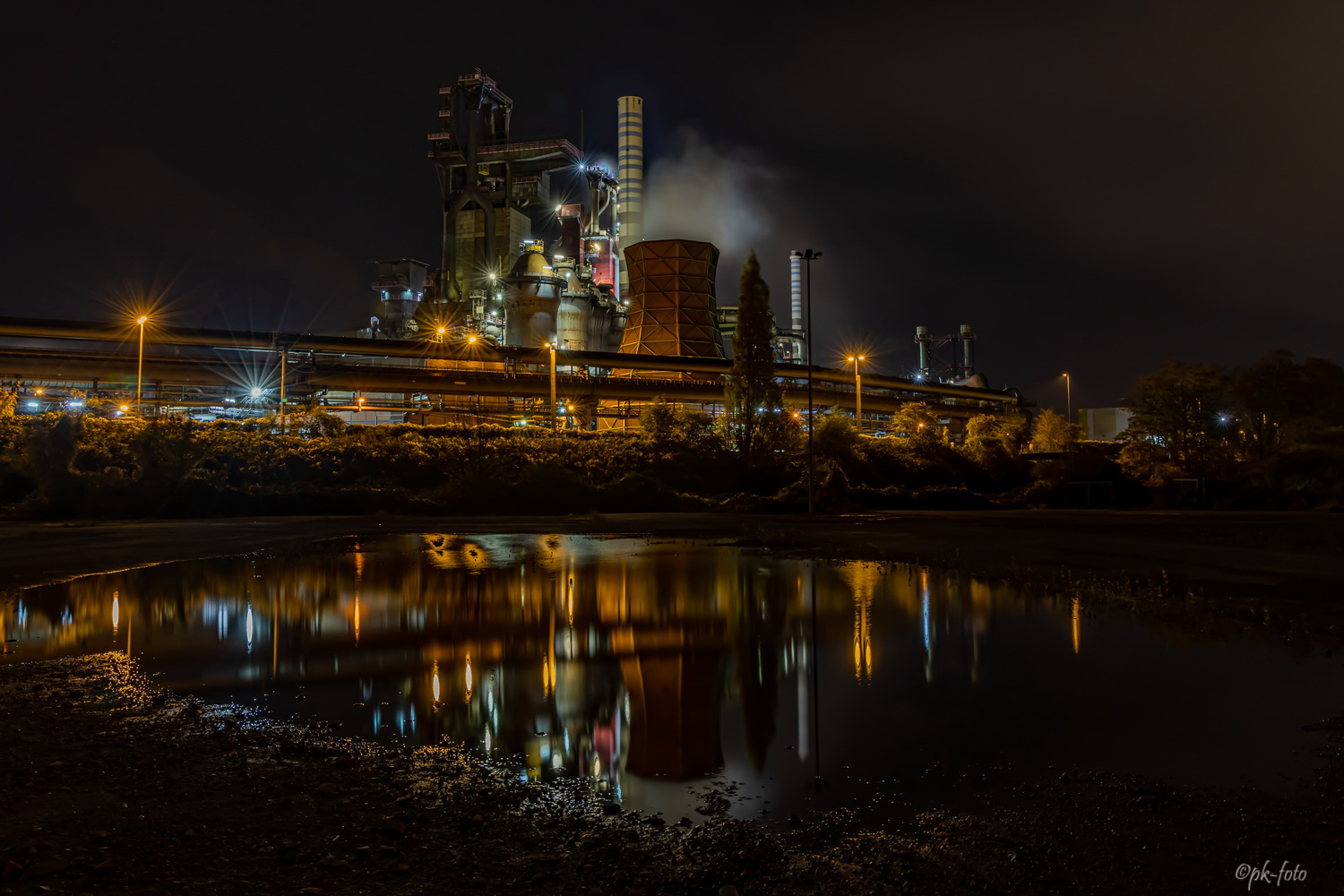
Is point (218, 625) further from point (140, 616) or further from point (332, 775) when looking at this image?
point (332, 775)

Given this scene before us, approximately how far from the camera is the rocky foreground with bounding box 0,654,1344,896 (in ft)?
10.8

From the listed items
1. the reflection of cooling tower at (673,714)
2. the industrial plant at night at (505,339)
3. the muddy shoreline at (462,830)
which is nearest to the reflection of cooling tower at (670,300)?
the industrial plant at night at (505,339)

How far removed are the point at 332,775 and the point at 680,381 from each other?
61.3 meters

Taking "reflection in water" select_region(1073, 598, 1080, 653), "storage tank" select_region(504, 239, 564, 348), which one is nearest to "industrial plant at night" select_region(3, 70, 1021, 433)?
"storage tank" select_region(504, 239, 564, 348)

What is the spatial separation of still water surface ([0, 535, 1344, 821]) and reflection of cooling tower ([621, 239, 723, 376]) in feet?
236

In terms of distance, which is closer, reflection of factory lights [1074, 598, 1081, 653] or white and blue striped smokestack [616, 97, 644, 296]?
reflection of factory lights [1074, 598, 1081, 653]

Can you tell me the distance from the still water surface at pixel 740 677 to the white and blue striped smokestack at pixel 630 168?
9075 centimetres

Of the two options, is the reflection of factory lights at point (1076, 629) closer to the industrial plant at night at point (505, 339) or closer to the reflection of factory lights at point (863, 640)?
the reflection of factory lights at point (863, 640)

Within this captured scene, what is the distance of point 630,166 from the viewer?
98.9 meters

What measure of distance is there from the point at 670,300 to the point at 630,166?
86.1ft

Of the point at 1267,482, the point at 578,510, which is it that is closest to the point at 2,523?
the point at 578,510

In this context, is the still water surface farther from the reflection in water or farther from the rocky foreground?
the rocky foreground

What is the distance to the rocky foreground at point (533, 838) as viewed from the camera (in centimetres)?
328

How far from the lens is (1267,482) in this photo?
3650cm
